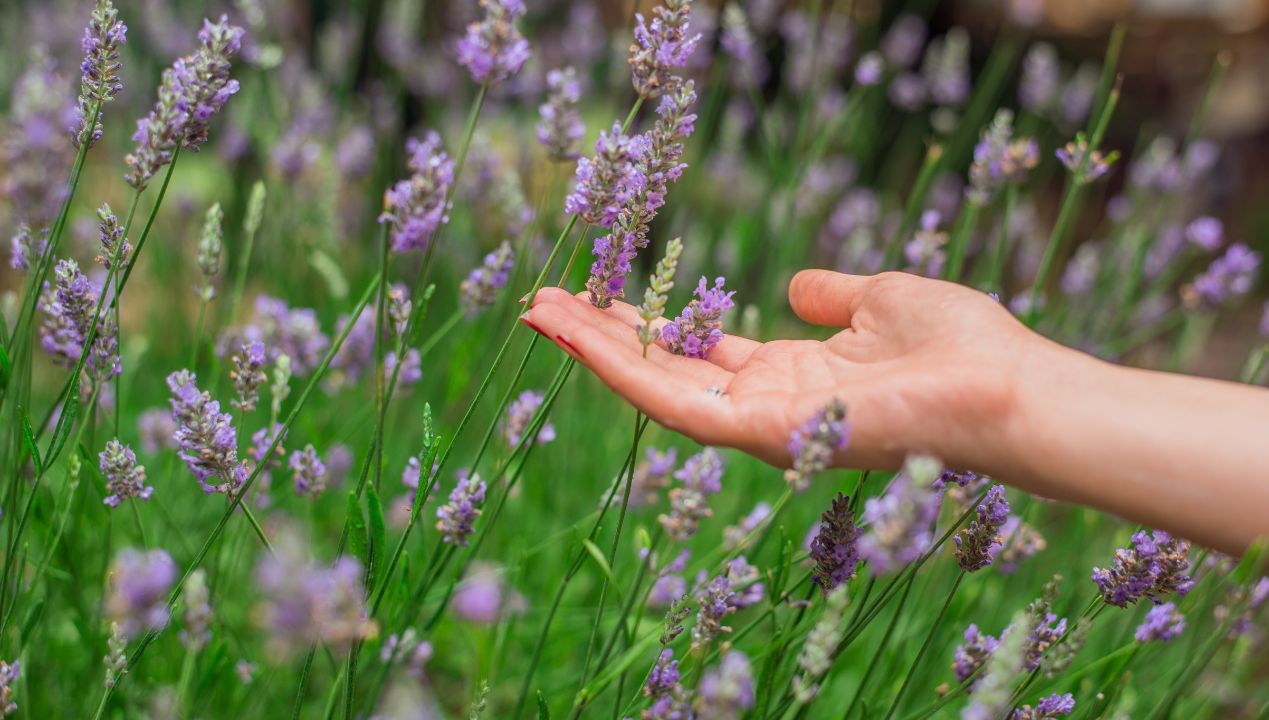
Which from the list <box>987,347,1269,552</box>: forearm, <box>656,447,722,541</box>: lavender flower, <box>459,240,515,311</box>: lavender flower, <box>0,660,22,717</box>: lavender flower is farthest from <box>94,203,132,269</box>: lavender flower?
<box>987,347,1269,552</box>: forearm

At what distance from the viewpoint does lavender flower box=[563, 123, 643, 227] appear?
1111mm

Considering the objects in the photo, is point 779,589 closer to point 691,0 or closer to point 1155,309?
point 691,0

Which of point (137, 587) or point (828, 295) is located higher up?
point (828, 295)

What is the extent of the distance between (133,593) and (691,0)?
0.82 m

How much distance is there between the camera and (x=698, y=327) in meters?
1.22

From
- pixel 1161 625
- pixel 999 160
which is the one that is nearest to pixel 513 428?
pixel 1161 625

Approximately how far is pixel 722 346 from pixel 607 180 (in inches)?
12.6

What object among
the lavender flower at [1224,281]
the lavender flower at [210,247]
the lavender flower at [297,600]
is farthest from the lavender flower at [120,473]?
the lavender flower at [1224,281]

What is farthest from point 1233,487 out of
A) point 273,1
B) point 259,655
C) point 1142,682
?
point 273,1

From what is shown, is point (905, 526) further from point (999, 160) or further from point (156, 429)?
point (156, 429)

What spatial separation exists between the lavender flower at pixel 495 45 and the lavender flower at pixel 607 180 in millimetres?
243

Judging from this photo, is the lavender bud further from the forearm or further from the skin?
the forearm

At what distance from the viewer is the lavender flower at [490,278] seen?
1604mm

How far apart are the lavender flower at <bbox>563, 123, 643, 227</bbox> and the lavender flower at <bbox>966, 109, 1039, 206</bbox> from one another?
94 centimetres
